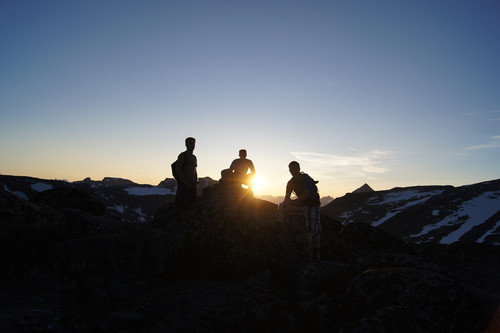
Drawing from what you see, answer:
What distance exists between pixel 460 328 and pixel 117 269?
8.10 metres

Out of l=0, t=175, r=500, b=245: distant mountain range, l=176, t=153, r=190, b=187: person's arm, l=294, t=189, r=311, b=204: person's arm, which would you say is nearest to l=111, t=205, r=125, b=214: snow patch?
l=0, t=175, r=500, b=245: distant mountain range

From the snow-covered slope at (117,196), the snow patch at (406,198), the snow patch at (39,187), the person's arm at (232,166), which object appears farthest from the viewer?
the snow patch at (39,187)

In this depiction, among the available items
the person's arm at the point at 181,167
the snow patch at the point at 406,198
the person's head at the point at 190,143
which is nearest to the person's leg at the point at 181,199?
the person's arm at the point at 181,167

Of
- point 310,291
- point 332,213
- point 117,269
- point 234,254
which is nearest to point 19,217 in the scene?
point 117,269

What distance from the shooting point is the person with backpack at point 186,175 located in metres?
12.7

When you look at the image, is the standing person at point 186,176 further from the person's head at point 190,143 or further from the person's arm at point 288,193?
the person's arm at point 288,193

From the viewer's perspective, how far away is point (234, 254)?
1003 centimetres

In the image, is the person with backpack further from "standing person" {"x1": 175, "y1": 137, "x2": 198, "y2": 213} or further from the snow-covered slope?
the snow-covered slope

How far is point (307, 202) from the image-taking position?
10727 millimetres

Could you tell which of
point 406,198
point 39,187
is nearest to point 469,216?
point 406,198

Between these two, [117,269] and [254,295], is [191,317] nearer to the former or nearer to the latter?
[254,295]

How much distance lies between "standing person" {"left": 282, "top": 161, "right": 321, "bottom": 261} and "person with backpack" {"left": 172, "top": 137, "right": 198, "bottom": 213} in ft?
14.2

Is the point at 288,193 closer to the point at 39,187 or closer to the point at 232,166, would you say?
the point at 232,166

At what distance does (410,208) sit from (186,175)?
440 ft
